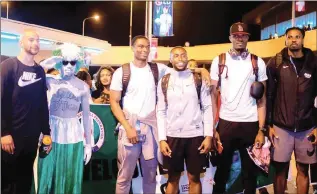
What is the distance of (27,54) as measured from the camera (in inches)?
181

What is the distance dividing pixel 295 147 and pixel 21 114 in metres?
3.36

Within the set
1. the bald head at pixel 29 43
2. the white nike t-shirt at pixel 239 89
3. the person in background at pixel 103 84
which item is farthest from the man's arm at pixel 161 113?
the person in background at pixel 103 84

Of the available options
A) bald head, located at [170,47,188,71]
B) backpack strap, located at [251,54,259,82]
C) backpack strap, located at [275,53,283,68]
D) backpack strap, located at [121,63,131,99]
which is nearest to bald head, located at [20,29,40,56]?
backpack strap, located at [121,63,131,99]

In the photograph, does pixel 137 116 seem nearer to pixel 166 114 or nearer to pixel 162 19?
pixel 166 114

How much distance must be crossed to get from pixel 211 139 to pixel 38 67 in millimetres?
2146

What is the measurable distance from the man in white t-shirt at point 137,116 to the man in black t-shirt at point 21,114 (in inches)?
34.6

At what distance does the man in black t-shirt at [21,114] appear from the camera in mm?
4457

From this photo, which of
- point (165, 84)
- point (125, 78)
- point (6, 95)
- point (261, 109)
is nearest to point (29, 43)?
point (6, 95)

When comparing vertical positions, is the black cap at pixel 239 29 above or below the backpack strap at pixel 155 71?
above

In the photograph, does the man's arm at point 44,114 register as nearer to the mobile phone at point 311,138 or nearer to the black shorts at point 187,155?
the black shorts at point 187,155

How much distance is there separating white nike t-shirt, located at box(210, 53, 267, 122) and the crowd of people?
0.01 meters

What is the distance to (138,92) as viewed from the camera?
16.5 feet

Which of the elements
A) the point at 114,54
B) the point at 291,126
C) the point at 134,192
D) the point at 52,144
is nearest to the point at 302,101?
the point at 291,126

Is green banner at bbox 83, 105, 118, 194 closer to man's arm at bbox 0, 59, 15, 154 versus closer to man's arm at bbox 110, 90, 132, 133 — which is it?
man's arm at bbox 110, 90, 132, 133
